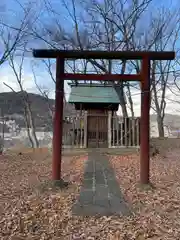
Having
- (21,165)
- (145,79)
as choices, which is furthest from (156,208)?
(21,165)

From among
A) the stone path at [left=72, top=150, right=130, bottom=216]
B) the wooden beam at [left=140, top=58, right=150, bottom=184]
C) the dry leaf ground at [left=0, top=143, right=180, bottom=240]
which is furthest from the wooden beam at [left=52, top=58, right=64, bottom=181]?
the wooden beam at [left=140, top=58, right=150, bottom=184]

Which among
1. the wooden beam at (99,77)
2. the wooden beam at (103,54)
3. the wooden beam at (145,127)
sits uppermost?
the wooden beam at (103,54)

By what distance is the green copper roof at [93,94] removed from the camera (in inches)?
710

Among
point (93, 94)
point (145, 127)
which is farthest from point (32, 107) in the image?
point (145, 127)

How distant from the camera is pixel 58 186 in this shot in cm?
764

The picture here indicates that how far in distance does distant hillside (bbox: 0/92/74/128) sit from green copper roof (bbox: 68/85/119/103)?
32.7 feet

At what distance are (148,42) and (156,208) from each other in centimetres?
1833

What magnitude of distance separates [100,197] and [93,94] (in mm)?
12556

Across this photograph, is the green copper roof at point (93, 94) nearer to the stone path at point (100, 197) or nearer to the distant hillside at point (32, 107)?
the stone path at point (100, 197)

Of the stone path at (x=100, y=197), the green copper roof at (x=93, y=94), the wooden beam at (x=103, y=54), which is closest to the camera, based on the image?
the stone path at (x=100, y=197)

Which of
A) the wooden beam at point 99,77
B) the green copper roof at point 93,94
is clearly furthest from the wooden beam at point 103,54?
the green copper roof at point 93,94

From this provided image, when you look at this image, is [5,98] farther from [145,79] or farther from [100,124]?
[145,79]

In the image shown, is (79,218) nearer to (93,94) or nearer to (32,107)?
(93,94)

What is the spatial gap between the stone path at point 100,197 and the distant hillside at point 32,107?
2039cm
